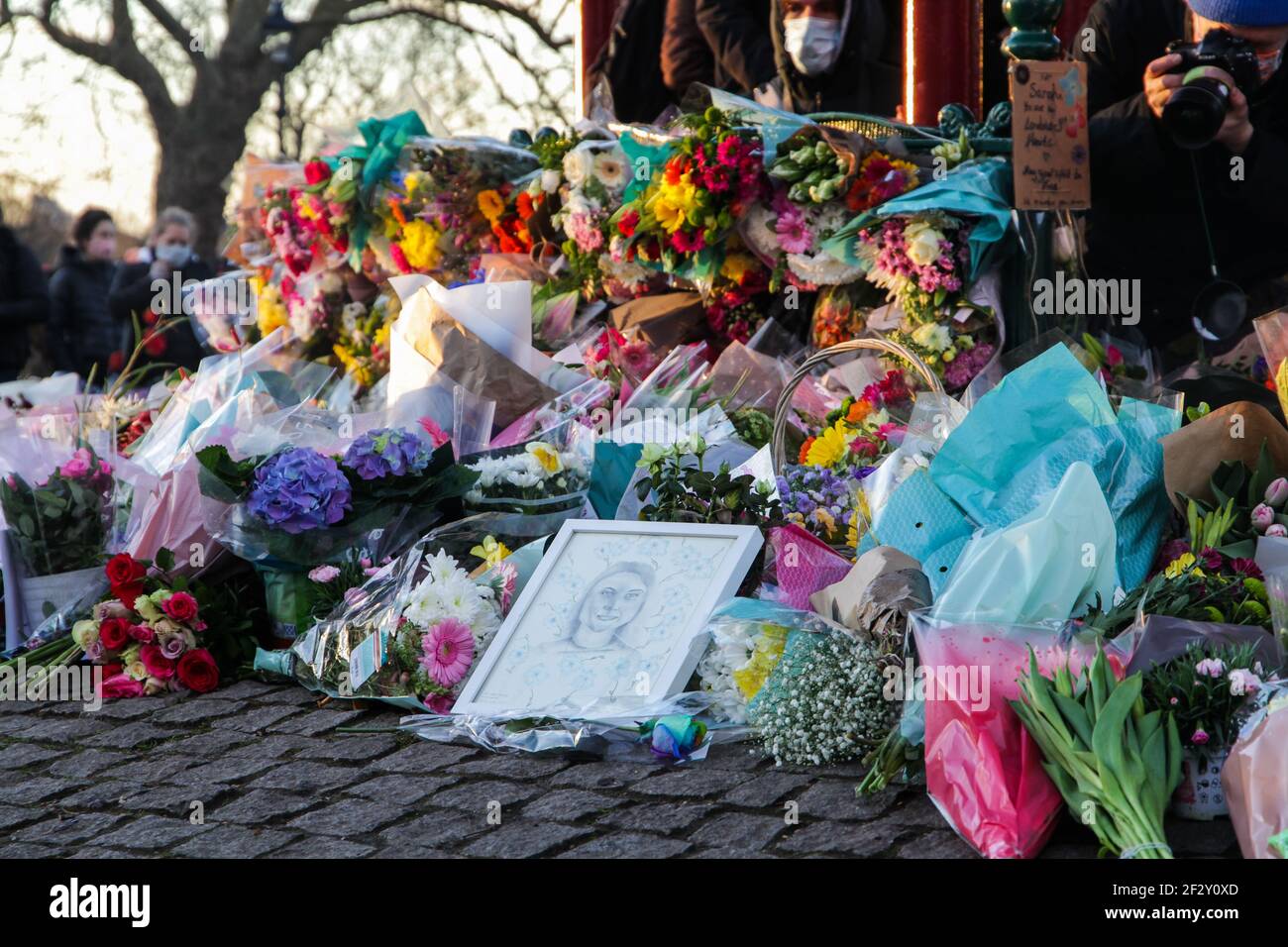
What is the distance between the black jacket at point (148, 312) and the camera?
8.58 meters

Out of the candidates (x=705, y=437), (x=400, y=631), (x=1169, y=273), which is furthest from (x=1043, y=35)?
(x=400, y=631)

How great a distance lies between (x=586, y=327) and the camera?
5.68 meters

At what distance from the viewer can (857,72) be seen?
253 inches

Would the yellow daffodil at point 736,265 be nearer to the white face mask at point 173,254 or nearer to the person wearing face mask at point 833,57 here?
the person wearing face mask at point 833,57

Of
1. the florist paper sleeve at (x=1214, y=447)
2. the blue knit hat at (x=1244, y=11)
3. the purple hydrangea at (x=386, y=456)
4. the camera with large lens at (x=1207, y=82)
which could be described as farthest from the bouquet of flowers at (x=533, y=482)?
the blue knit hat at (x=1244, y=11)

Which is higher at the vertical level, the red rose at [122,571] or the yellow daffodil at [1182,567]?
the yellow daffodil at [1182,567]

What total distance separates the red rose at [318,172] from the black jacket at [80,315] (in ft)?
11.6

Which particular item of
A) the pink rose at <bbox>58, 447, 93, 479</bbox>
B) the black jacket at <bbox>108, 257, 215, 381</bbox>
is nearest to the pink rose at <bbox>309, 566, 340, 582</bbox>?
the pink rose at <bbox>58, 447, 93, 479</bbox>

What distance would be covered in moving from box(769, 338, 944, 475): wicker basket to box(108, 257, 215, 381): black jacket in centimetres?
476

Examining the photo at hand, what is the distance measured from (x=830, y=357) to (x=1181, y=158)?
69.4 inches

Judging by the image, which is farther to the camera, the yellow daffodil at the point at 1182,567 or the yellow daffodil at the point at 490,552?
the yellow daffodil at the point at 490,552

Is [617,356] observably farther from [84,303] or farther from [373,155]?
[84,303]

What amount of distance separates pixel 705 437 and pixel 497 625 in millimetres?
945

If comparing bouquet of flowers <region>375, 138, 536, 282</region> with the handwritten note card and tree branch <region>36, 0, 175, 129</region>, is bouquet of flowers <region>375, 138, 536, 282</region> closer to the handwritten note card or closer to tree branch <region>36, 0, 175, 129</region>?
the handwritten note card
